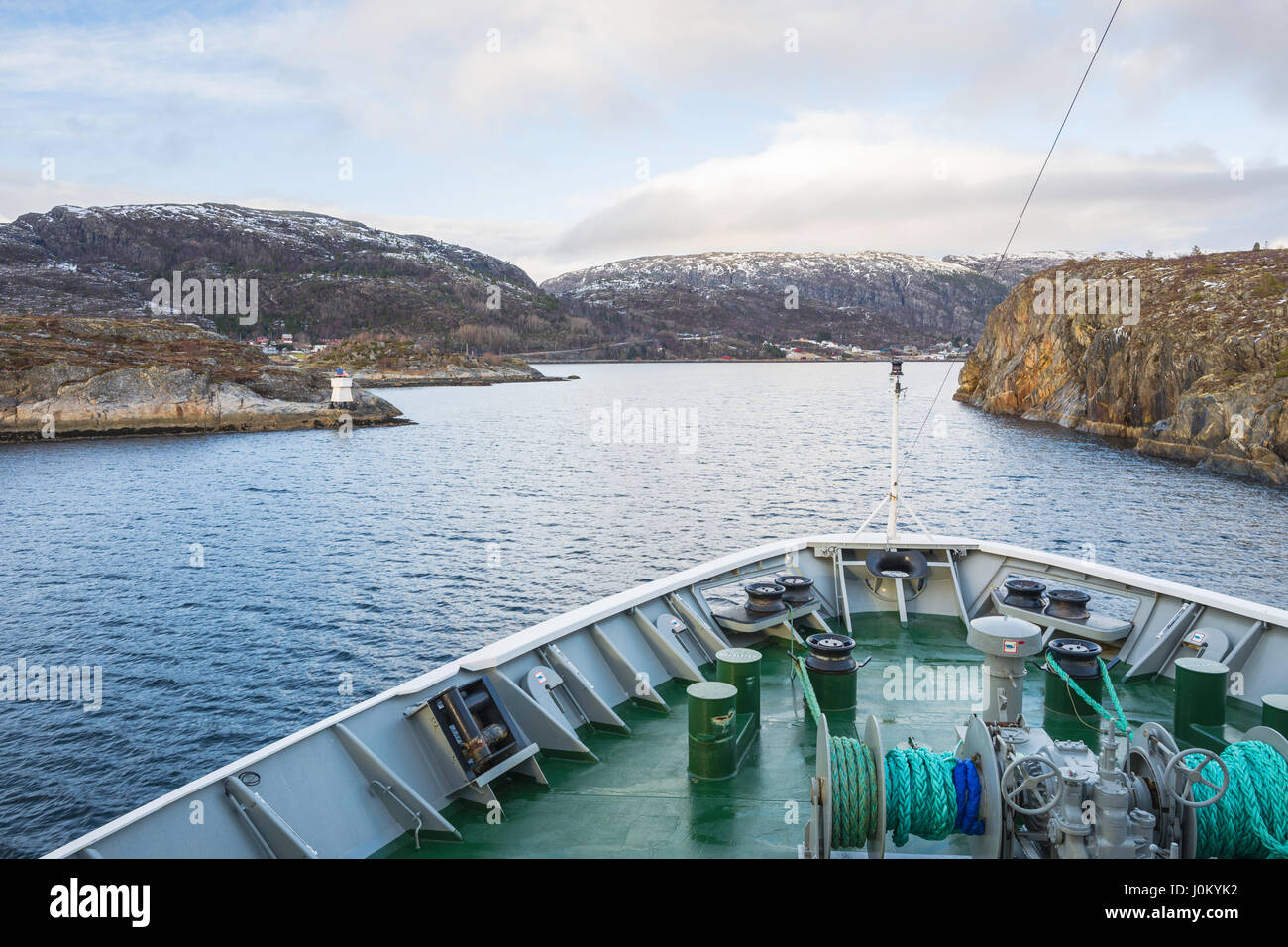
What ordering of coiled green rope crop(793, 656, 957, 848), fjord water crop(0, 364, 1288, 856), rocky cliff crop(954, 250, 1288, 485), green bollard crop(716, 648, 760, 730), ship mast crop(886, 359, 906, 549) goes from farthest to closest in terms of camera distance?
1. rocky cliff crop(954, 250, 1288, 485)
2. fjord water crop(0, 364, 1288, 856)
3. ship mast crop(886, 359, 906, 549)
4. green bollard crop(716, 648, 760, 730)
5. coiled green rope crop(793, 656, 957, 848)

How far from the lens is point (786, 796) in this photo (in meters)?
7.66

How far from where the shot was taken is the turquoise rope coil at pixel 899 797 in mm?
5730

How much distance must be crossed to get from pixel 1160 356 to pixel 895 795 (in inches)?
3070

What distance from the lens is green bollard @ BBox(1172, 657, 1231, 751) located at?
8375 mm

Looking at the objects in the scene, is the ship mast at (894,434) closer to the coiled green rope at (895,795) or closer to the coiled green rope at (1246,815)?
the coiled green rope at (895,795)

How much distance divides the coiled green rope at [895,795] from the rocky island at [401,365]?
541ft

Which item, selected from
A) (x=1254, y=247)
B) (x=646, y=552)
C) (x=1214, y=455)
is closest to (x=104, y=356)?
(x=646, y=552)

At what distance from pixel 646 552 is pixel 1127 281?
8015 centimetres

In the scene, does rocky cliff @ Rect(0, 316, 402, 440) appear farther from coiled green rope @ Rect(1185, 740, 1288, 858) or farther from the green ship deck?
coiled green rope @ Rect(1185, 740, 1288, 858)

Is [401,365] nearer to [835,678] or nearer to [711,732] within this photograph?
[835,678]

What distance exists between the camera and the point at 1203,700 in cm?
841

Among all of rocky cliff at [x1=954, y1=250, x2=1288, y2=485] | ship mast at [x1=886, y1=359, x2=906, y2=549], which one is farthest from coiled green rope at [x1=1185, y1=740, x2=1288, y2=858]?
rocky cliff at [x1=954, y1=250, x2=1288, y2=485]
